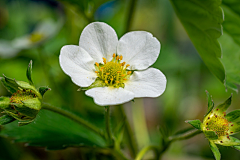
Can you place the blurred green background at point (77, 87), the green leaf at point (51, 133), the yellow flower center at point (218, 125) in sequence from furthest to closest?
the blurred green background at point (77, 87)
the green leaf at point (51, 133)
the yellow flower center at point (218, 125)

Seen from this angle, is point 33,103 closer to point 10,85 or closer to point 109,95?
point 10,85

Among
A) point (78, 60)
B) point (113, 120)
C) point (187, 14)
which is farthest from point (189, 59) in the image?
point (78, 60)

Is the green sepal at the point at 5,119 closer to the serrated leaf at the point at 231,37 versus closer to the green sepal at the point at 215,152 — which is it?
the green sepal at the point at 215,152

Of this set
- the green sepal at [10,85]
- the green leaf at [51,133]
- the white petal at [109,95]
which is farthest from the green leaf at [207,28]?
the green sepal at [10,85]

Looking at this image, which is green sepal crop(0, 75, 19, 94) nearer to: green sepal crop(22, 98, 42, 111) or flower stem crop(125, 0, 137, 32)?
green sepal crop(22, 98, 42, 111)

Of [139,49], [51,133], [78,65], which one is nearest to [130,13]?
[139,49]

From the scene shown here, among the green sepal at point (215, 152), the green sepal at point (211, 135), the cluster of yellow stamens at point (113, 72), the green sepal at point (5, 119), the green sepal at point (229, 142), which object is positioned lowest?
the green sepal at point (229, 142)
